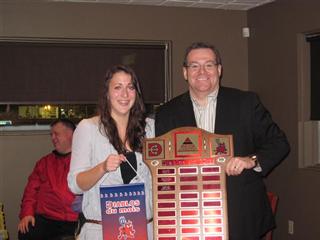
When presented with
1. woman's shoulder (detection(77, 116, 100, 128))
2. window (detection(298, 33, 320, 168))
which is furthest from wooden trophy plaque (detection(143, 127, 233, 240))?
window (detection(298, 33, 320, 168))

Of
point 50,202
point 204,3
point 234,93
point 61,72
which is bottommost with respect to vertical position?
point 50,202

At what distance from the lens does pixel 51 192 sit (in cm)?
407

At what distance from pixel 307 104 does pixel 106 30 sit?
229 centimetres

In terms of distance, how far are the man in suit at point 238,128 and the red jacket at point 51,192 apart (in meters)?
2.04

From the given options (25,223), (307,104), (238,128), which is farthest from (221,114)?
(307,104)

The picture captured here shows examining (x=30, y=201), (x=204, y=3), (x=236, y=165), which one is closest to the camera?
(x=236, y=165)

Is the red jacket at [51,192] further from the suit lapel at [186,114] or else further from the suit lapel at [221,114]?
the suit lapel at [221,114]

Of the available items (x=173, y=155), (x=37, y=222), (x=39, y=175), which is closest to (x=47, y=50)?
(x=39, y=175)

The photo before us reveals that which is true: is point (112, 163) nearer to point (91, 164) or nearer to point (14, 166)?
point (91, 164)

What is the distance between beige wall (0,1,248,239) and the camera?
4.83m

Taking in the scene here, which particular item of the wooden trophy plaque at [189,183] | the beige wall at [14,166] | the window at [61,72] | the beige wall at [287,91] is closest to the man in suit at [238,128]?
the wooden trophy plaque at [189,183]

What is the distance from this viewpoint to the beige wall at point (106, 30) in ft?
15.8

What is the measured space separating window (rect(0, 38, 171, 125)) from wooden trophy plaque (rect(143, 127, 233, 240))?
2879 mm

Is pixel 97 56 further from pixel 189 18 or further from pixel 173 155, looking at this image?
pixel 173 155
